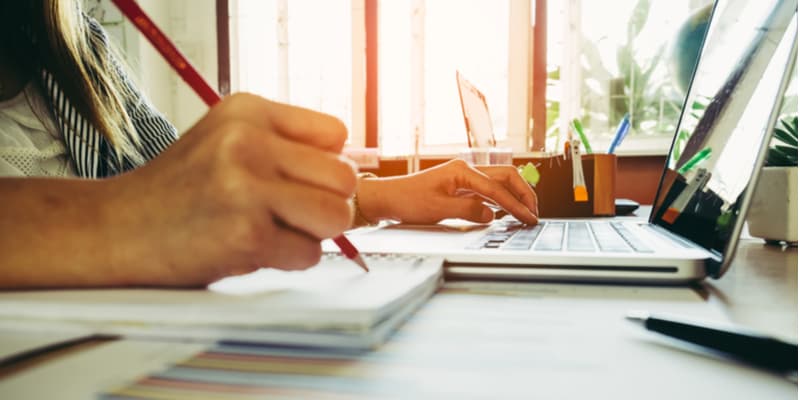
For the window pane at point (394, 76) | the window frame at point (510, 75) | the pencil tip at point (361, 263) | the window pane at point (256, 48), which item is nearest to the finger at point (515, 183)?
the pencil tip at point (361, 263)

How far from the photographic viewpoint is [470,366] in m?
0.19

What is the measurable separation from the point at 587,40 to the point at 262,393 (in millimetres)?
2301

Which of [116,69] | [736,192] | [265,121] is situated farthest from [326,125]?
[116,69]

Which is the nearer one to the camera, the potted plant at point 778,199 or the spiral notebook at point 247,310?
the spiral notebook at point 247,310

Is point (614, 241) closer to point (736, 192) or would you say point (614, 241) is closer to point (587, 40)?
point (736, 192)

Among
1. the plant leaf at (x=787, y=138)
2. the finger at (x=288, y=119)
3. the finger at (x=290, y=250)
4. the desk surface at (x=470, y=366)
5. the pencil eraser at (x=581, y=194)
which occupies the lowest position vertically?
the pencil eraser at (x=581, y=194)

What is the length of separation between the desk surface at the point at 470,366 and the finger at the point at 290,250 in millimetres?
73

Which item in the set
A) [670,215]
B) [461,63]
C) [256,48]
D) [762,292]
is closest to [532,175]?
[670,215]

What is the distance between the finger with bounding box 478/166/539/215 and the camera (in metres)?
0.72

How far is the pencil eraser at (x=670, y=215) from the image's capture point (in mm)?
597

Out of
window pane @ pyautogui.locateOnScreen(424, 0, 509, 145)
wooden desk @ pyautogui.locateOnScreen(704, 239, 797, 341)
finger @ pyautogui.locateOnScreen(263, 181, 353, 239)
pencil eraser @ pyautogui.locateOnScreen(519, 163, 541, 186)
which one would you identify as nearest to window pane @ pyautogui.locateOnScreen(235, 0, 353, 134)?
window pane @ pyautogui.locateOnScreen(424, 0, 509, 145)

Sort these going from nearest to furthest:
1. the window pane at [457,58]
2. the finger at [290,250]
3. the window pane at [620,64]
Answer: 1. the finger at [290,250]
2. the window pane at [620,64]
3. the window pane at [457,58]

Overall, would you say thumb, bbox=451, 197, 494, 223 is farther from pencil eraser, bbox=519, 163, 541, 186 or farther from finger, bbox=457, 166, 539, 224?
pencil eraser, bbox=519, 163, 541, 186

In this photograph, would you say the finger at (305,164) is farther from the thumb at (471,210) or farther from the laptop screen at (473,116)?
the laptop screen at (473,116)
